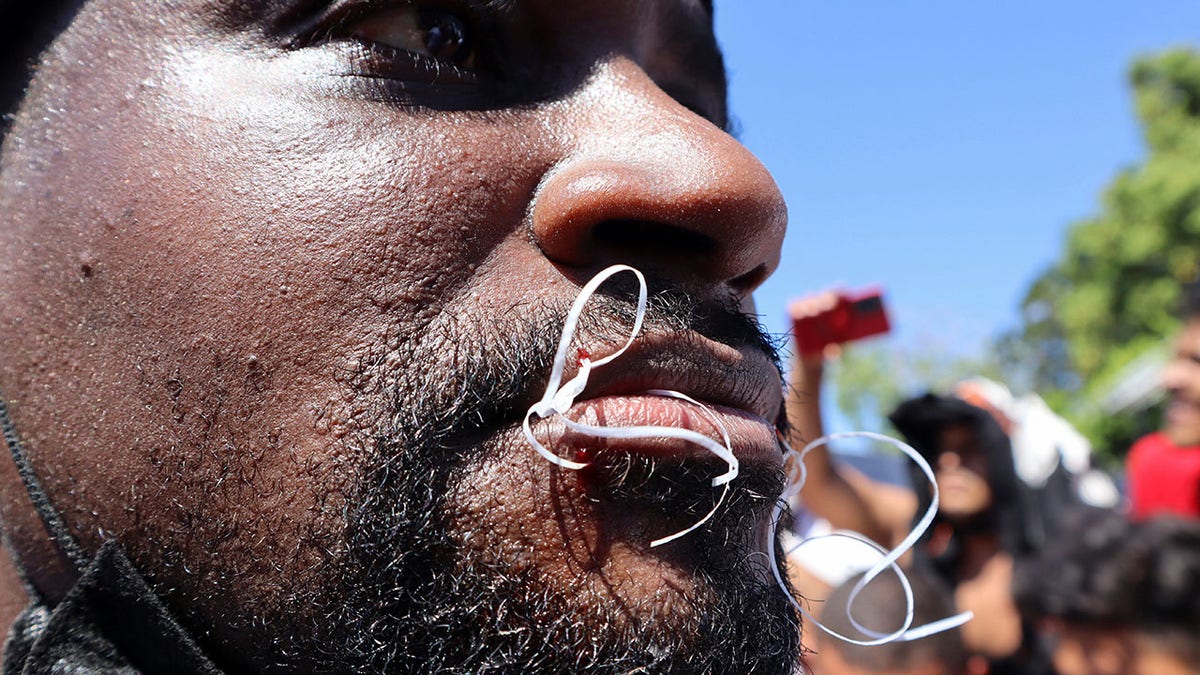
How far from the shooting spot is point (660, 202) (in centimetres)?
152

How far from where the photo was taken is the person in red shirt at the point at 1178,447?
498cm

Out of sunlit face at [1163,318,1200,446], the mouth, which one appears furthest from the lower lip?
sunlit face at [1163,318,1200,446]

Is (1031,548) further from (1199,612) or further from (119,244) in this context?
(119,244)

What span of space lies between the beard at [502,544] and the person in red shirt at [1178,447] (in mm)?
4343

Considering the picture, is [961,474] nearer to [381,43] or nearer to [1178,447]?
[1178,447]

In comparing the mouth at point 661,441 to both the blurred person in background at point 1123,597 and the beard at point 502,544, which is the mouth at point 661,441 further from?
the blurred person in background at point 1123,597

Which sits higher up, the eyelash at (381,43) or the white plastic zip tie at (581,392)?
the eyelash at (381,43)

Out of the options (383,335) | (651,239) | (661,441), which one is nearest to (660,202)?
(651,239)

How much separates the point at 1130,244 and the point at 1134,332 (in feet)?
9.29

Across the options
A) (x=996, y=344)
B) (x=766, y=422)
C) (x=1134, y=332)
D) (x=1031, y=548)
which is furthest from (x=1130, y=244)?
(x=766, y=422)

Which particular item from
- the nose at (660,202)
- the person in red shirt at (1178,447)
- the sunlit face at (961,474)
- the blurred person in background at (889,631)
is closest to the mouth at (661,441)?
the nose at (660,202)

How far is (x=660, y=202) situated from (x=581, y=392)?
0.34 meters

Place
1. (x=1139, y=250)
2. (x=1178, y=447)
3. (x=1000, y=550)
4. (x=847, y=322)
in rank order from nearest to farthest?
(x=847, y=322)
(x=1000, y=550)
(x=1178, y=447)
(x=1139, y=250)

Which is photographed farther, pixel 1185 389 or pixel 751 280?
pixel 1185 389
